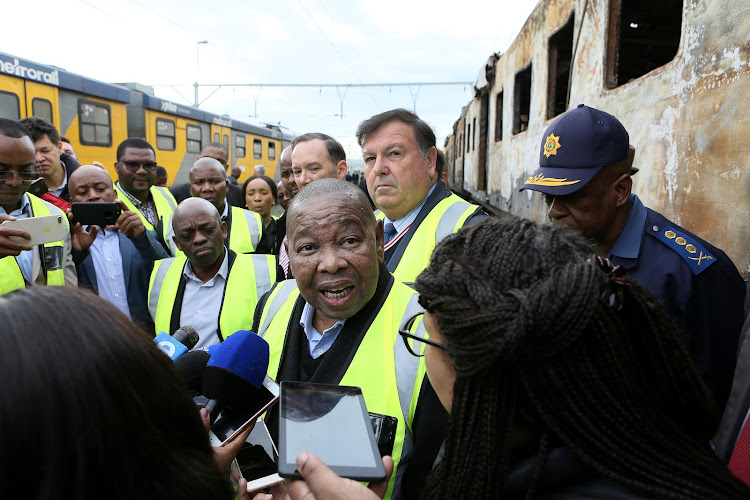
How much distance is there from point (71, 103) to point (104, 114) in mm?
942

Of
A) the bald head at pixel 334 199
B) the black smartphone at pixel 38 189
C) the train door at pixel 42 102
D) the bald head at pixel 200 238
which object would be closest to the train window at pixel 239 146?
the train door at pixel 42 102

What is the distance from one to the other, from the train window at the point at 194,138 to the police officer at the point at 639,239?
1357 centimetres

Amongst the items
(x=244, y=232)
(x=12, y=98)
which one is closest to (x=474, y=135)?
(x=12, y=98)

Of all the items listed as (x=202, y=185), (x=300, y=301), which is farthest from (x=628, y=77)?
(x=300, y=301)

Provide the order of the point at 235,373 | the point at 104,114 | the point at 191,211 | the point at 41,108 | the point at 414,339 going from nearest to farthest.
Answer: the point at 414,339 < the point at 235,373 < the point at 191,211 < the point at 41,108 < the point at 104,114

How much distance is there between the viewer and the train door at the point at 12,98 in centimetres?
816

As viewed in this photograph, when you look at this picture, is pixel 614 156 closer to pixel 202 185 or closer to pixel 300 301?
pixel 300 301

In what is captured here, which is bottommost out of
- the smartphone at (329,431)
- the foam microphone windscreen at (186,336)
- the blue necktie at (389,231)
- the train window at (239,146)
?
the foam microphone windscreen at (186,336)

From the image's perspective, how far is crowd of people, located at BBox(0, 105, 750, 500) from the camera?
0.76m

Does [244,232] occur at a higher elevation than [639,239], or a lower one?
lower

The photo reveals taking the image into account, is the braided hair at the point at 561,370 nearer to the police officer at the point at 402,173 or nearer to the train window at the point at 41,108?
the police officer at the point at 402,173

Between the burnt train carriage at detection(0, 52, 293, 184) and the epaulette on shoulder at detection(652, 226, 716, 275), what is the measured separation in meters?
9.74

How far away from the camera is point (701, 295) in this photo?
1977 millimetres

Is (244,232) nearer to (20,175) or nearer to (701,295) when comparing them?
(20,175)
